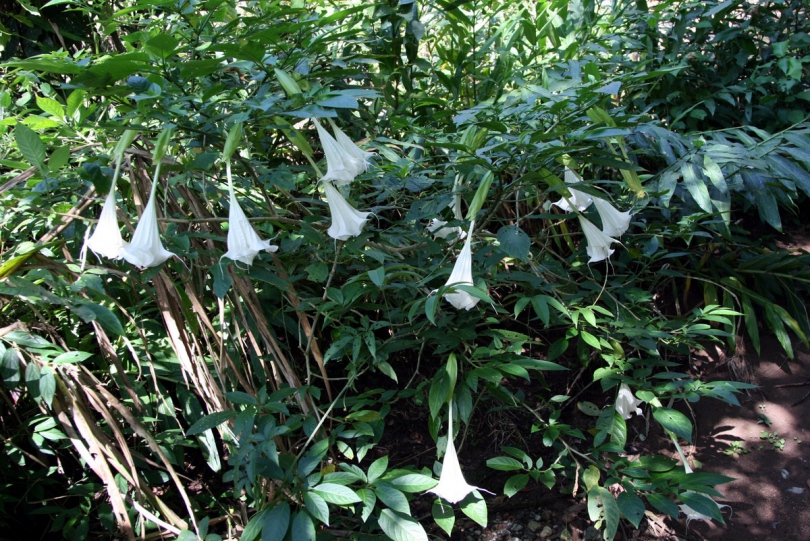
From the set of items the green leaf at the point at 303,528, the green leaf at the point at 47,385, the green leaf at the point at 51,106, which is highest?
the green leaf at the point at 51,106

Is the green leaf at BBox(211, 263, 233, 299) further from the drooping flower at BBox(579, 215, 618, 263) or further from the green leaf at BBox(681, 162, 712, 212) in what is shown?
the green leaf at BBox(681, 162, 712, 212)

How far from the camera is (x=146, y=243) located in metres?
0.94

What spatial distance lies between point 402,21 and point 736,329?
1.47 m

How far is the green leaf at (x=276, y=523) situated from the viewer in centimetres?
108

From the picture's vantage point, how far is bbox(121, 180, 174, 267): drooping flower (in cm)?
93

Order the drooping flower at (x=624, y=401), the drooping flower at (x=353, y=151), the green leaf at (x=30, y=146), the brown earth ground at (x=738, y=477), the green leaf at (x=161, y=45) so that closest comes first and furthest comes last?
the green leaf at (x=161, y=45) → the green leaf at (x=30, y=146) → the drooping flower at (x=353, y=151) → the drooping flower at (x=624, y=401) → the brown earth ground at (x=738, y=477)

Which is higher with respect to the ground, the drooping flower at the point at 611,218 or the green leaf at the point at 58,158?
the green leaf at the point at 58,158

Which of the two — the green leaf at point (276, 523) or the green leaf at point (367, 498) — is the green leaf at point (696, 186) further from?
the green leaf at point (276, 523)

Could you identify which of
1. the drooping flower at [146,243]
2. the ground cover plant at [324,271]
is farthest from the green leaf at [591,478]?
the drooping flower at [146,243]

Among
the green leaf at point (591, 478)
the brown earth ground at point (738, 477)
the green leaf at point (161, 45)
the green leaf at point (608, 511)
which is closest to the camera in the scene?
the green leaf at point (161, 45)

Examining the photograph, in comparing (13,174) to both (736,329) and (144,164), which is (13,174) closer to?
(144,164)

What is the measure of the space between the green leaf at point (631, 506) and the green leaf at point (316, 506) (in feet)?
1.97

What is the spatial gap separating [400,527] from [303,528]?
7.6 inches

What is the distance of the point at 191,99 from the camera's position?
102 centimetres
